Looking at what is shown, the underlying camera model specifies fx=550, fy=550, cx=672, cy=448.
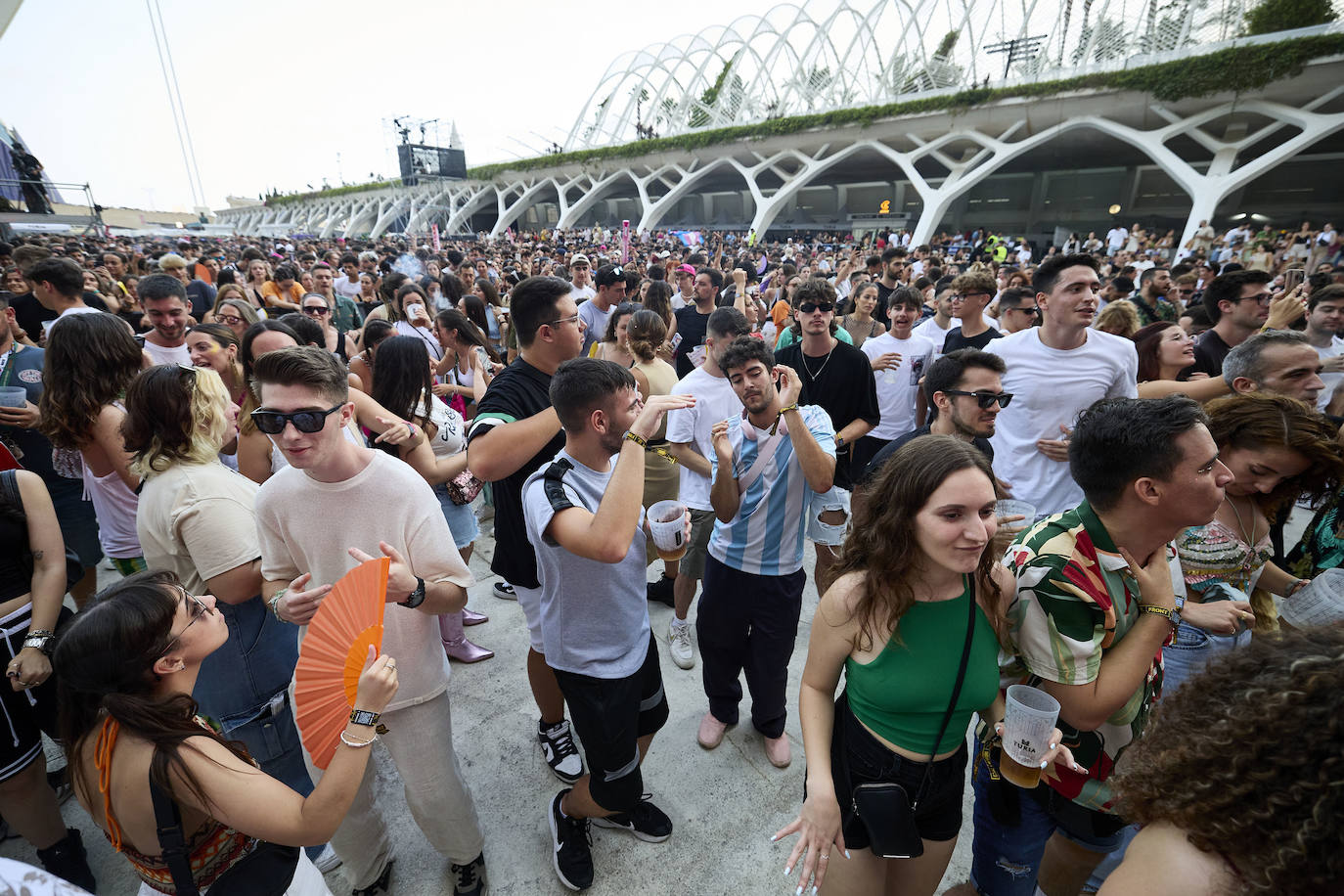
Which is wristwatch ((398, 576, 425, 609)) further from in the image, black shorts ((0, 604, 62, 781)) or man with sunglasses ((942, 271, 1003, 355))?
man with sunglasses ((942, 271, 1003, 355))

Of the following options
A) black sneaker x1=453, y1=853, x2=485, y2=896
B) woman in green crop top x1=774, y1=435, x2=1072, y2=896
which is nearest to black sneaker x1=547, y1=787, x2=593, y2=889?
black sneaker x1=453, y1=853, x2=485, y2=896

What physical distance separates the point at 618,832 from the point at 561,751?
1.50 ft

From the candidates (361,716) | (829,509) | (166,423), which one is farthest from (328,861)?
(829,509)

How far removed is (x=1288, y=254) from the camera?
14148 mm

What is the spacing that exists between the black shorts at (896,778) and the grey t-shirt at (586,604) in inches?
30.1

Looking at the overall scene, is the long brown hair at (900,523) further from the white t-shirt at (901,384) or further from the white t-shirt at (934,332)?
the white t-shirt at (934,332)

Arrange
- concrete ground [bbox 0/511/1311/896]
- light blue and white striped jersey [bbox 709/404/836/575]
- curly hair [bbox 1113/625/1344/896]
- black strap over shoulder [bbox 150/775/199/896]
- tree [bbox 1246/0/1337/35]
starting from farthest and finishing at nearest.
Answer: tree [bbox 1246/0/1337/35] → light blue and white striped jersey [bbox 709/404/836/575] → concrete ground [bbox 0/511/1311/896] → black strap over shoulder [bbox 150/775/199/896] → curly hair [bbox 1113/625/1344/896]

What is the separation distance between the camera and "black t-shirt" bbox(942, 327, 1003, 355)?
14.8 ft

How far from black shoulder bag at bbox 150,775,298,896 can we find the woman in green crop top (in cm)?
126

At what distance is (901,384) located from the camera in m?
4.43

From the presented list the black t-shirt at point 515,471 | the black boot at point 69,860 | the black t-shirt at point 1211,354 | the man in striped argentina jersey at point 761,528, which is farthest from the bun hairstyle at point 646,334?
the black t-shirt at point 1211,354

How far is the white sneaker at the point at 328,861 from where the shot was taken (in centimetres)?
225

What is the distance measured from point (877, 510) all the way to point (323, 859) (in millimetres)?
2616

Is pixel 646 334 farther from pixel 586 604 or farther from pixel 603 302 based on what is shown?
pixel 603 302
